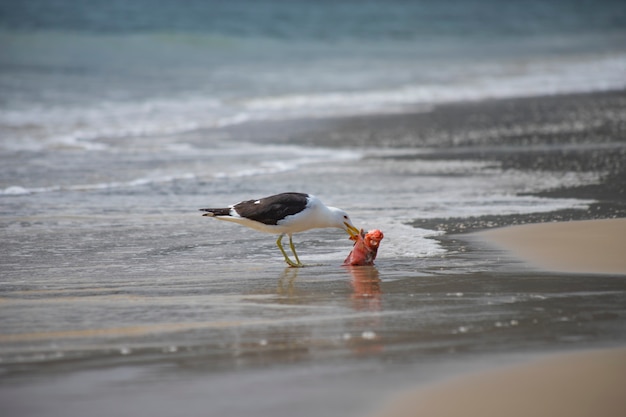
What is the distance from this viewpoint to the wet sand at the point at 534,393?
443 cm

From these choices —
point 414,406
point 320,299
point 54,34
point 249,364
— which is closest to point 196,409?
point 249,364

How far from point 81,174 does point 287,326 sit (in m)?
7.07

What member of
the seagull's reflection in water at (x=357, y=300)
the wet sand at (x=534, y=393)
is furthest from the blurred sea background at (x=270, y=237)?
the wet sand at (x=534, y=393)

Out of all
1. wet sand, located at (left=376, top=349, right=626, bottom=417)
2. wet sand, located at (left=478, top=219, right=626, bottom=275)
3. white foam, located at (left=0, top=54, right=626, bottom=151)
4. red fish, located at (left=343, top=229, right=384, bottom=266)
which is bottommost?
wet sand, located at (left=376, top=349, right=626, bottom=417)

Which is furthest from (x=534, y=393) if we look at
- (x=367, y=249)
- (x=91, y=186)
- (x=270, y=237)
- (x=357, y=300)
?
(x=91, y=186)

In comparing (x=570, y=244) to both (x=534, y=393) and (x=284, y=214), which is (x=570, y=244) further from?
(x=534, y=393)

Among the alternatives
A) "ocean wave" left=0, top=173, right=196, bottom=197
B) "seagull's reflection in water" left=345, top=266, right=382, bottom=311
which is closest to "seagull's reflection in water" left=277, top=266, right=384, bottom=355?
"seagull's reflection in water" left=345, top=266, right=382, bottom=311

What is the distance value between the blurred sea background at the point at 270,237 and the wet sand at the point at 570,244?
0.92 feet

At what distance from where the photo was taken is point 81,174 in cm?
1219

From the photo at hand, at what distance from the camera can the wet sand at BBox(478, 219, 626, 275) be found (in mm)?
7168

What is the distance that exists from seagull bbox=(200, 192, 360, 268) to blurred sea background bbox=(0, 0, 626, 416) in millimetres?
280

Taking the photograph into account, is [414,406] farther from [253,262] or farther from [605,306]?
[253,262]

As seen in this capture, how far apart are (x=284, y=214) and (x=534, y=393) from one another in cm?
345

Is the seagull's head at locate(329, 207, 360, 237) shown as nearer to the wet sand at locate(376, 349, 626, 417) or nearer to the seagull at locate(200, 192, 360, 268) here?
the seagull at locate(200, 192, 360, 268)
